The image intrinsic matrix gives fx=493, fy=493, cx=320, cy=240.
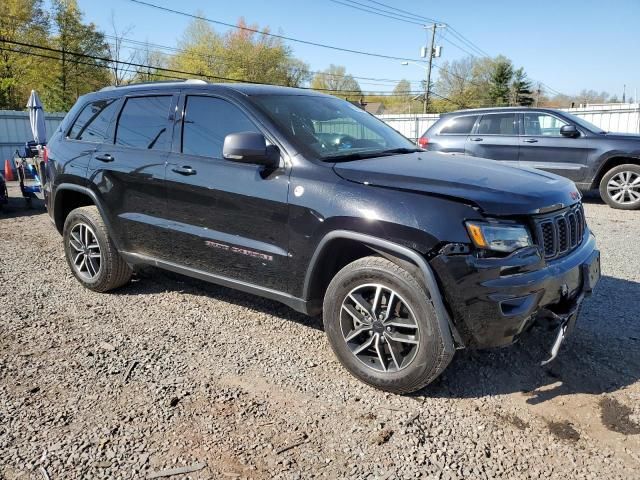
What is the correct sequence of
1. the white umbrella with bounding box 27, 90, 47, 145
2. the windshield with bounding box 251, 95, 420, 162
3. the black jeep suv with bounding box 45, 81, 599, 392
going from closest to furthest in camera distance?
the black jeep suv with bounding box 45, 81, 599, 392 → the windshield with bounding box 251, 95, 420, 162 → the white umbrella with bounding box 27, 90, 47, 145

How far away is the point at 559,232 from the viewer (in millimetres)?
2895

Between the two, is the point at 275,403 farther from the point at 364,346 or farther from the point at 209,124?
the point at 209,124

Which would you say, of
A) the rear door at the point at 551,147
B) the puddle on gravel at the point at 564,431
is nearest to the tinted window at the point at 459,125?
the rear door at the point at 551,147

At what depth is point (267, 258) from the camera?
3307 millimetres

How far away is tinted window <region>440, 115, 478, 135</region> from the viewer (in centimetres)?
995

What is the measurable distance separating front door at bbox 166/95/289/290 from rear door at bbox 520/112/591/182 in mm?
7345

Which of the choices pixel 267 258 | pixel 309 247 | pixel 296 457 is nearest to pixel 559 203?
pixel 309 247

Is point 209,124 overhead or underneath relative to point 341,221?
overhead

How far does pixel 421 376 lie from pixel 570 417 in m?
0.83

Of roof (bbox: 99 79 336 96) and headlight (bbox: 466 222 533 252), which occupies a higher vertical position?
roof (bbox: 99 79 336 96)

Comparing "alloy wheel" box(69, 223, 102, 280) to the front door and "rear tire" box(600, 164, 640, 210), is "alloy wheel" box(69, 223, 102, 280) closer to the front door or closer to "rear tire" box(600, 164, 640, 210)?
the front door

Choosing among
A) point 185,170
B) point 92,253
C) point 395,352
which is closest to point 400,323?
point 395,352

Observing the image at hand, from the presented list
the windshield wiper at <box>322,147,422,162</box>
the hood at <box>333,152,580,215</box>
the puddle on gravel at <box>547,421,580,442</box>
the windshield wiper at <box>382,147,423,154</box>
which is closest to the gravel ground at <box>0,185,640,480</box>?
the puddle on gravel at <box>547,421,580,442</box>

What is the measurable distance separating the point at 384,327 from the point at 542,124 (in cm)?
802
